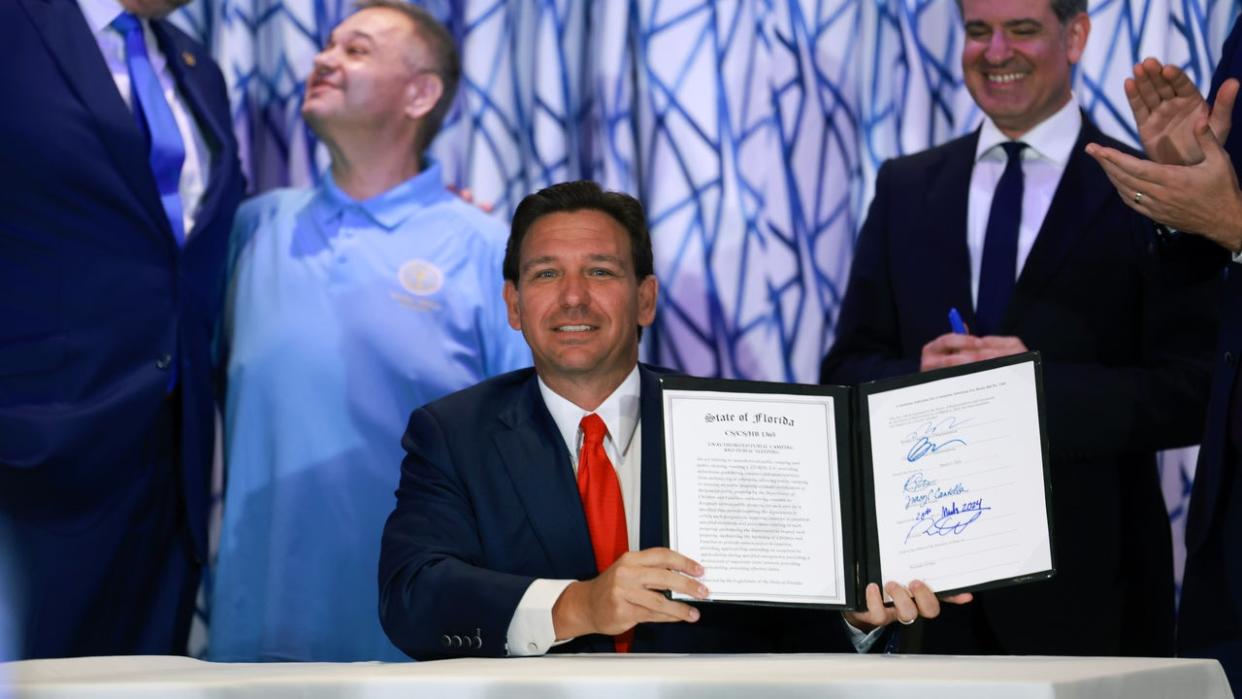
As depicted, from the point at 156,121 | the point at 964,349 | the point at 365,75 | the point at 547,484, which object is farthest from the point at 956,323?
the point at 156,121

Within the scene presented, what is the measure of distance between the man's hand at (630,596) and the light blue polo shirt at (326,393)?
114 centimetres

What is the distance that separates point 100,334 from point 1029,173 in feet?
5.62

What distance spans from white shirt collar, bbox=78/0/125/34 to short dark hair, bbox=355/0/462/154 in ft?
1.91

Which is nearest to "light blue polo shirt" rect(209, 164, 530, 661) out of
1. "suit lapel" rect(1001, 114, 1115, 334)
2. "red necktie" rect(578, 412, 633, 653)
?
"red necktie" rect(578, 412, 633, 653)

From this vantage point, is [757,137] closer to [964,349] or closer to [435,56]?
[435,56]

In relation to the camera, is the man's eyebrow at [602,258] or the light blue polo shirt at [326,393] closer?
the man's eyebrow at [602,258]

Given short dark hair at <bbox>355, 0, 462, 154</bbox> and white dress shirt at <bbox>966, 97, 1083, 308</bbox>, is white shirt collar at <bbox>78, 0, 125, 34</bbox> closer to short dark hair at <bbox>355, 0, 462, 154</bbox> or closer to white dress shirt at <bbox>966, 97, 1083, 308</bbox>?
→ short dark hair at <bbox>355, 0, 462, 154</bbox>

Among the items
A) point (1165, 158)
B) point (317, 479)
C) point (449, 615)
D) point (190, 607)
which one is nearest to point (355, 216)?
point (317, 479)

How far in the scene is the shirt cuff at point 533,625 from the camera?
6.09 feet

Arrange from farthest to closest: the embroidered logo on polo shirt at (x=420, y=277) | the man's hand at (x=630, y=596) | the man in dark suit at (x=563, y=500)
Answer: the embroidered logo on polo shirt at (x=420, y=277), the man in dark suit at (x=563, y=500), the man's hand at (x=630, y=596)

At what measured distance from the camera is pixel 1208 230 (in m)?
2.12
